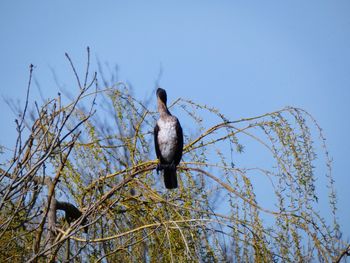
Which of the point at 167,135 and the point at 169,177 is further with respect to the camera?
the point at 167,135

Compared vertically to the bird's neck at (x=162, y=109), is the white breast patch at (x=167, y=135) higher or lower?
lower

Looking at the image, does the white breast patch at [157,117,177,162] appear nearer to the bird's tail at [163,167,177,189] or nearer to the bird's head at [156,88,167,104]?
the bird's head at [156,88,167,104]

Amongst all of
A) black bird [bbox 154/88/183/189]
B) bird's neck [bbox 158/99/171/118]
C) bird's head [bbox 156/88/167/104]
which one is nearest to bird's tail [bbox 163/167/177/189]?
black bird [bbox 154/88/183/189]

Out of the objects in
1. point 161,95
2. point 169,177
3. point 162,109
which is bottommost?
point 169,177

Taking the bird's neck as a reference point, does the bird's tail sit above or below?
below

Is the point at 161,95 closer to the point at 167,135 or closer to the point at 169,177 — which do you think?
the point at 167,135

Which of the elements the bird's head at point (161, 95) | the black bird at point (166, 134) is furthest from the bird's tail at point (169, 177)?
the bird's head at point (161, 95)

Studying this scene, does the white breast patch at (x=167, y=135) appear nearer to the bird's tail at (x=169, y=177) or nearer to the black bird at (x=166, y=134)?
the black bird at (x=166, y=134)

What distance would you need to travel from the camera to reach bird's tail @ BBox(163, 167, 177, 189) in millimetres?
3502

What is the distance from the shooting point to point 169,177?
12.0 ft

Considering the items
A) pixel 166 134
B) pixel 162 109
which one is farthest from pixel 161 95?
pixel 166 134

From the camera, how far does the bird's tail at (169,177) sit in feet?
11.5

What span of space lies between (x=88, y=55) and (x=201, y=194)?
3.18ft

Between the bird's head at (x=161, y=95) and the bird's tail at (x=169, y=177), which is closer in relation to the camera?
the bird's tail at (x=169, y=177)
